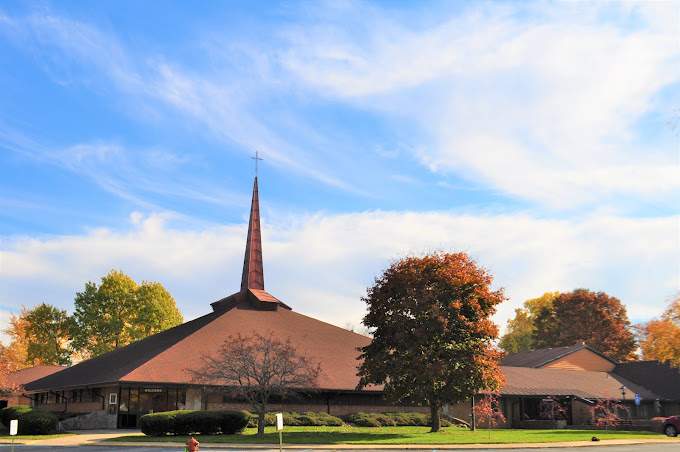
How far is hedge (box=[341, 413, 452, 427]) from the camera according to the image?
4359cm

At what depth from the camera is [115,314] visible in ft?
261

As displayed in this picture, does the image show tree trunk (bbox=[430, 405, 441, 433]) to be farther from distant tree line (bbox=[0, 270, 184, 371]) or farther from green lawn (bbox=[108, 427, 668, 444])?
distant tree line (bbox=[0, 270, 184, 371])

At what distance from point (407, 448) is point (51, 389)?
3543cm

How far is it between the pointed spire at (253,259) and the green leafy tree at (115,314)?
24.8 metres

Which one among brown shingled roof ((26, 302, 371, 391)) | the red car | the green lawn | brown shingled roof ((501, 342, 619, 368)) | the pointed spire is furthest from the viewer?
brown shingled roof ((501, 342, 619, 368))

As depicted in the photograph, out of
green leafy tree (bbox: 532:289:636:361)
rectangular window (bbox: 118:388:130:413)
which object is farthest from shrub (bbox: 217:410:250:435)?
green leafy tree (bbox: 532:289:636:361)

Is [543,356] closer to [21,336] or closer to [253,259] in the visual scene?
[253,259]

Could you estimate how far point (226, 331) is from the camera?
49.6 metres

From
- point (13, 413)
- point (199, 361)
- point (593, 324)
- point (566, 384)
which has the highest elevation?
point (593, 324)

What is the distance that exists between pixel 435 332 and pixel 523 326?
94.0 meters

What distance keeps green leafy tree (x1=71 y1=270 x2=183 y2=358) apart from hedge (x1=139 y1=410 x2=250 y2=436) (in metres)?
45.5

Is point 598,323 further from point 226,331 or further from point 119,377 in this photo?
point 119,377

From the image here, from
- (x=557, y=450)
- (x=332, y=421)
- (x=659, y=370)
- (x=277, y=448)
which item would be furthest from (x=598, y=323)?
(x=277, y=448)

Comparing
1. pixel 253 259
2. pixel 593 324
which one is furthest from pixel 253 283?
pixel 593 324
